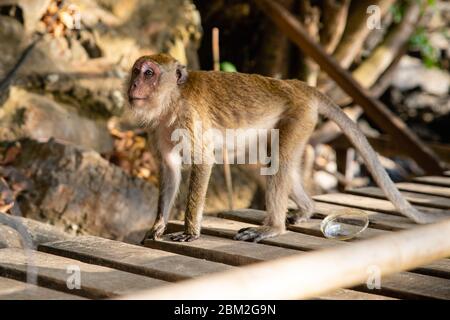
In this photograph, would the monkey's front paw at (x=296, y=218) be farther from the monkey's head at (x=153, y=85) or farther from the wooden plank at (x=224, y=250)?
the monkey's head at (x=153, y=85)

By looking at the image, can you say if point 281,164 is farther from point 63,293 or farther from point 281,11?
point 281,11

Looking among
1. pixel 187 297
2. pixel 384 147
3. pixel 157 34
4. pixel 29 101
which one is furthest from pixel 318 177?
pixel 187 297

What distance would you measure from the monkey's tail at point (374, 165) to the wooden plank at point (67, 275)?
72.1 inches

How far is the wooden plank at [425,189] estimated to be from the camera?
5.89 meters

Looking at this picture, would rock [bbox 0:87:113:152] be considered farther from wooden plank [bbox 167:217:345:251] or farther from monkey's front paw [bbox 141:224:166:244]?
monkey's front paw [bbox 141:224:166:244]

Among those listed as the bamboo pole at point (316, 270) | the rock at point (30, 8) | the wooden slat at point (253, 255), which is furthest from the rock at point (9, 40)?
the bamboo pole at point (316, 270)

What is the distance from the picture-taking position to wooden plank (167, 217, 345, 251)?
14.0ft

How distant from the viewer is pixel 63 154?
6.80 metres

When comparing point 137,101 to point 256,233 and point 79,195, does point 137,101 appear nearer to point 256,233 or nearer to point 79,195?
point 256,233

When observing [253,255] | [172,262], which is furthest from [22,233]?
[253,255]

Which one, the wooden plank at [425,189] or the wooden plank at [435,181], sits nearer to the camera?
the wooden plank at [425,189]

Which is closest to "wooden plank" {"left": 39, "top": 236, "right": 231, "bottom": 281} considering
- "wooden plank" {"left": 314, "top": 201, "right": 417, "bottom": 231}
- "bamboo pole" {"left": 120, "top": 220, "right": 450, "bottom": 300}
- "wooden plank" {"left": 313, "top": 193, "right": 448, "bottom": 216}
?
"bamboo pole" {"left": 120, "top": 220, "right": 450, "bottom": 300}
